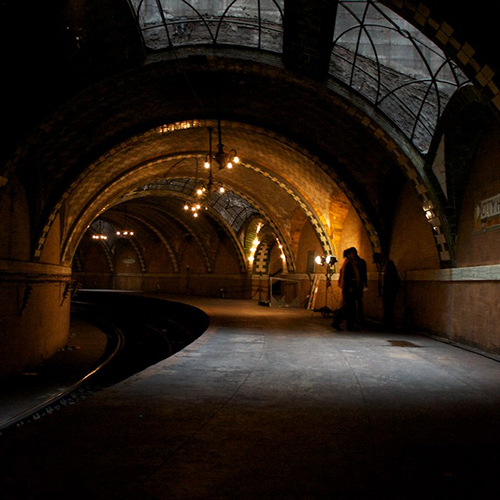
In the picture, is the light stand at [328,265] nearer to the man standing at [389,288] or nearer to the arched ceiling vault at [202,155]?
the arched ceiling vault at [202,155]

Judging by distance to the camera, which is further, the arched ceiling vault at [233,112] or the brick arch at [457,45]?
the arched ceiling vault at [233,112]

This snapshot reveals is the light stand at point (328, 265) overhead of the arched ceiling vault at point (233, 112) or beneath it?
beneath

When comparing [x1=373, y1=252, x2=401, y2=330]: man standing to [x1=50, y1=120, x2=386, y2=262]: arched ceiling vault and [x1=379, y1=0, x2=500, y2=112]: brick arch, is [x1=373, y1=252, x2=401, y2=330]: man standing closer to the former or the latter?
[x1=50, y1=120, x2=386, y2=262]: arched ceiling vault

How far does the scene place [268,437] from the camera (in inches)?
117

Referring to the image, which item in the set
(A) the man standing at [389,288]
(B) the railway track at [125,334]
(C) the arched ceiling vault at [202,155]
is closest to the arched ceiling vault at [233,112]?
(C) the arched ceiling vault at [202,155]

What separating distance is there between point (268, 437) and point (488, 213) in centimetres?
576

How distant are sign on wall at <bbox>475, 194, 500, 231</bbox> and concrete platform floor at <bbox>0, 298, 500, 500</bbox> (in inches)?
100

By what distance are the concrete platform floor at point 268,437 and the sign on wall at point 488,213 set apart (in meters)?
2.54

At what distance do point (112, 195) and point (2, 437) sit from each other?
46.3 ft

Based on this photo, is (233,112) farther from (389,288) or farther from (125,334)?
(125,334)

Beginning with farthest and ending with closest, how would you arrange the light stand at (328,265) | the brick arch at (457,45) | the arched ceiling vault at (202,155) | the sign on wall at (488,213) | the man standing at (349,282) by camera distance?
the light stand at (328,265) → the arched ceiling vault at (202,155) → the man standing at (349,282) → the sign on wall at (488,213) → the brick arch at (457,45)

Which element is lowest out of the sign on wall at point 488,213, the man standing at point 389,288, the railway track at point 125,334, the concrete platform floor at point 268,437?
the railway track at point 125,334

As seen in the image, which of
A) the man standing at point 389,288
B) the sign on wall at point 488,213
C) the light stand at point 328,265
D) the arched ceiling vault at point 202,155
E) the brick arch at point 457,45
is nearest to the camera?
the brick arch at point 457,45

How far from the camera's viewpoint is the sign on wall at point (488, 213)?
272 inches
